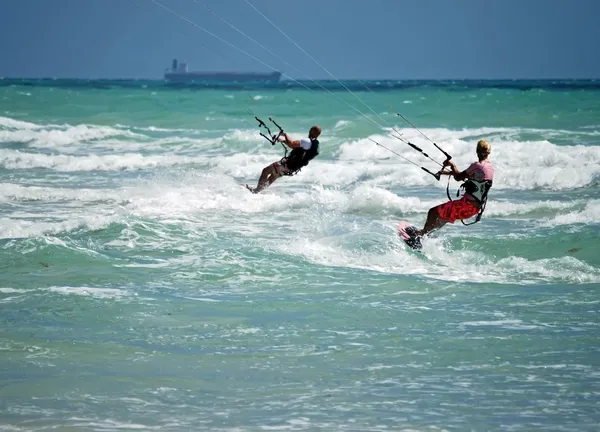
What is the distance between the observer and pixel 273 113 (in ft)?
175

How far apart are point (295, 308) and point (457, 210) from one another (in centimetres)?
314

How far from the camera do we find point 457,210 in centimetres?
1254

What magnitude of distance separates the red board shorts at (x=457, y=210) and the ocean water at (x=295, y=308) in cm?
75

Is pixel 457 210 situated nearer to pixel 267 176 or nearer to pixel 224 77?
pixel 267 176

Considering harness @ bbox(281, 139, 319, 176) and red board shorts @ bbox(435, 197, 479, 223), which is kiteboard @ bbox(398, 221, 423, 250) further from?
harness @ bbox(281, 139, 319, 176)

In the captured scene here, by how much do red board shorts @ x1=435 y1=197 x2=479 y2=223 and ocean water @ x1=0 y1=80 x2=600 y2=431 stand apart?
2.47 feet

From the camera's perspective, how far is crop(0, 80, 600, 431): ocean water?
7.36 meters

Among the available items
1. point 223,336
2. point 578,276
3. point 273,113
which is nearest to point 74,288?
point 223,336

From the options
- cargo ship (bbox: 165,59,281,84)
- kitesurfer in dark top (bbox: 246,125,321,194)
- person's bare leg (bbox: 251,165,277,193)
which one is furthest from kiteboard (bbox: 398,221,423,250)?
cargo ship (bbox: 165,59,281,84)

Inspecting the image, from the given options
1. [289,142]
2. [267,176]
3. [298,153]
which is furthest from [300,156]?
[267,176]

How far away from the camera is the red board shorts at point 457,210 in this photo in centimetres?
1239

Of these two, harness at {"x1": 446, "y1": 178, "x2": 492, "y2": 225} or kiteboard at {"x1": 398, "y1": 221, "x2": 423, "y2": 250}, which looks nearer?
harness at {"x1": 446, "y1": 178, "x2": 492, "y2": 225}

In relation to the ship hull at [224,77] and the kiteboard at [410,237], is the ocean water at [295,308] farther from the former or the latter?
the ship hull at [224,77]

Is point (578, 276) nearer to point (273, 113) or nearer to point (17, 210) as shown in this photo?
point (17, 210)
